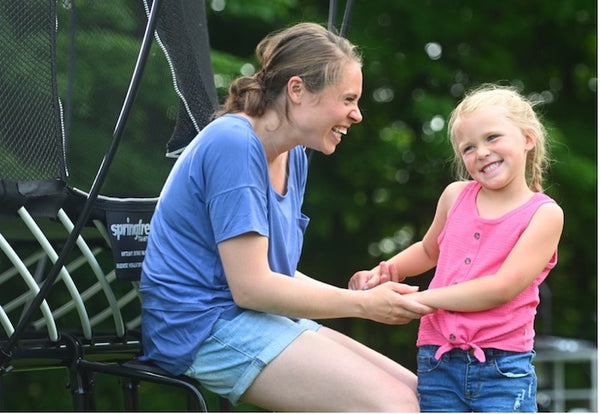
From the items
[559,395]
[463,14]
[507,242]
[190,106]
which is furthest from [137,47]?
[559,395]

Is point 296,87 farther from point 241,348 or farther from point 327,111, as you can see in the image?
point 241,348

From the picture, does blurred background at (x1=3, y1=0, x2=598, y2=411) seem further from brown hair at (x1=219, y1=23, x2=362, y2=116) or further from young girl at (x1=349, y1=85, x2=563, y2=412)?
young girl at (x1=349, y1=85, x2=563, y2=412)

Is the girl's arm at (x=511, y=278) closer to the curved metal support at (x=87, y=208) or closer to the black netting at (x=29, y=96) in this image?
the curved metal support at (x=87, y=208)

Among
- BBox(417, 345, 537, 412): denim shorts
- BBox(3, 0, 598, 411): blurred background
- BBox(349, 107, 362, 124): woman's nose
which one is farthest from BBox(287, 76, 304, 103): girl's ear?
BBox(3, 0, 598, 411): blurred background

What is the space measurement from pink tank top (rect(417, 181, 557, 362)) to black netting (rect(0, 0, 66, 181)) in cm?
81

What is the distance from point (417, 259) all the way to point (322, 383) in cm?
→ 52

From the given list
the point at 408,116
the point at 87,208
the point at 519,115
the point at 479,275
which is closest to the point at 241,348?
the point at 87,208

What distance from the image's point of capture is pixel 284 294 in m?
2.02

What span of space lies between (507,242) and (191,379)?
69 cm

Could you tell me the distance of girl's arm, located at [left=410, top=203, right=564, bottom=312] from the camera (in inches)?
81.2

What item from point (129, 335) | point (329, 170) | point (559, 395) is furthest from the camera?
point (559, 395)

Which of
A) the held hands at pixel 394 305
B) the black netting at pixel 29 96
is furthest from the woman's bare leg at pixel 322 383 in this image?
the black netting at pixel 29 96

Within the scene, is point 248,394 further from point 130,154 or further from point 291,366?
point 130,154

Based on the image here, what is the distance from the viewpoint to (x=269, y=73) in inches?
86.4
